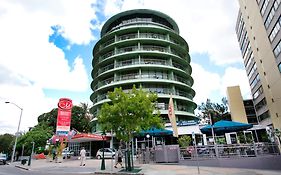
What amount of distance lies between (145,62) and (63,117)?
18459 mm

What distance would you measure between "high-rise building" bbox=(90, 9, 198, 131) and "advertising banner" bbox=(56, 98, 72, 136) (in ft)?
30.3

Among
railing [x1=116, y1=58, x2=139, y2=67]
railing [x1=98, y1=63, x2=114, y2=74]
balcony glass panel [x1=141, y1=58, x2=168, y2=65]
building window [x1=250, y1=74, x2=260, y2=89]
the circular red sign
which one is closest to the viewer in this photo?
the circular red sign

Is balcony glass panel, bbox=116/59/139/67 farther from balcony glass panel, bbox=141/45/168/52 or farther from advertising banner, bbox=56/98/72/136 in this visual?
advertising banner, bbox=56/98/72/136

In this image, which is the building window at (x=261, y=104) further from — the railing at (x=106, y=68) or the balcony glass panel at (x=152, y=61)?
the railing at (x=106, y=68)

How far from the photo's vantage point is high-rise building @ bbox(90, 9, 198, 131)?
3838cm

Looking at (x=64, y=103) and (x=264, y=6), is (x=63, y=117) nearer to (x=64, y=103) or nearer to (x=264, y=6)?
(x=64, y=103)

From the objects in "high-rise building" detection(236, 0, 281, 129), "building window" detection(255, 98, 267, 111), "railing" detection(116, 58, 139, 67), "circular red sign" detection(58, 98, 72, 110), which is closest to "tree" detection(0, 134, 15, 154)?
"railing" detection(116, 58, 139, 67)

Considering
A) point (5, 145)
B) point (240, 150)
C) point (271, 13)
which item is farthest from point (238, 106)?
point (5, 145)

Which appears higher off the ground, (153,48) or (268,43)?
(153,48)

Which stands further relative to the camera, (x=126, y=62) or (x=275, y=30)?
(x=126, y=62)

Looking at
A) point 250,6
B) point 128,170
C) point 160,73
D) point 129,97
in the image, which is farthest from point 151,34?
point 128,170

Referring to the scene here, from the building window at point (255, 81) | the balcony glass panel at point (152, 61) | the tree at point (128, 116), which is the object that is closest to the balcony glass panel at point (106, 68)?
the balcony glass panel at point (152, 61)

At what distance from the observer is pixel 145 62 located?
40.4 meters

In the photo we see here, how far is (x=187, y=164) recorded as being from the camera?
57.1 ft
